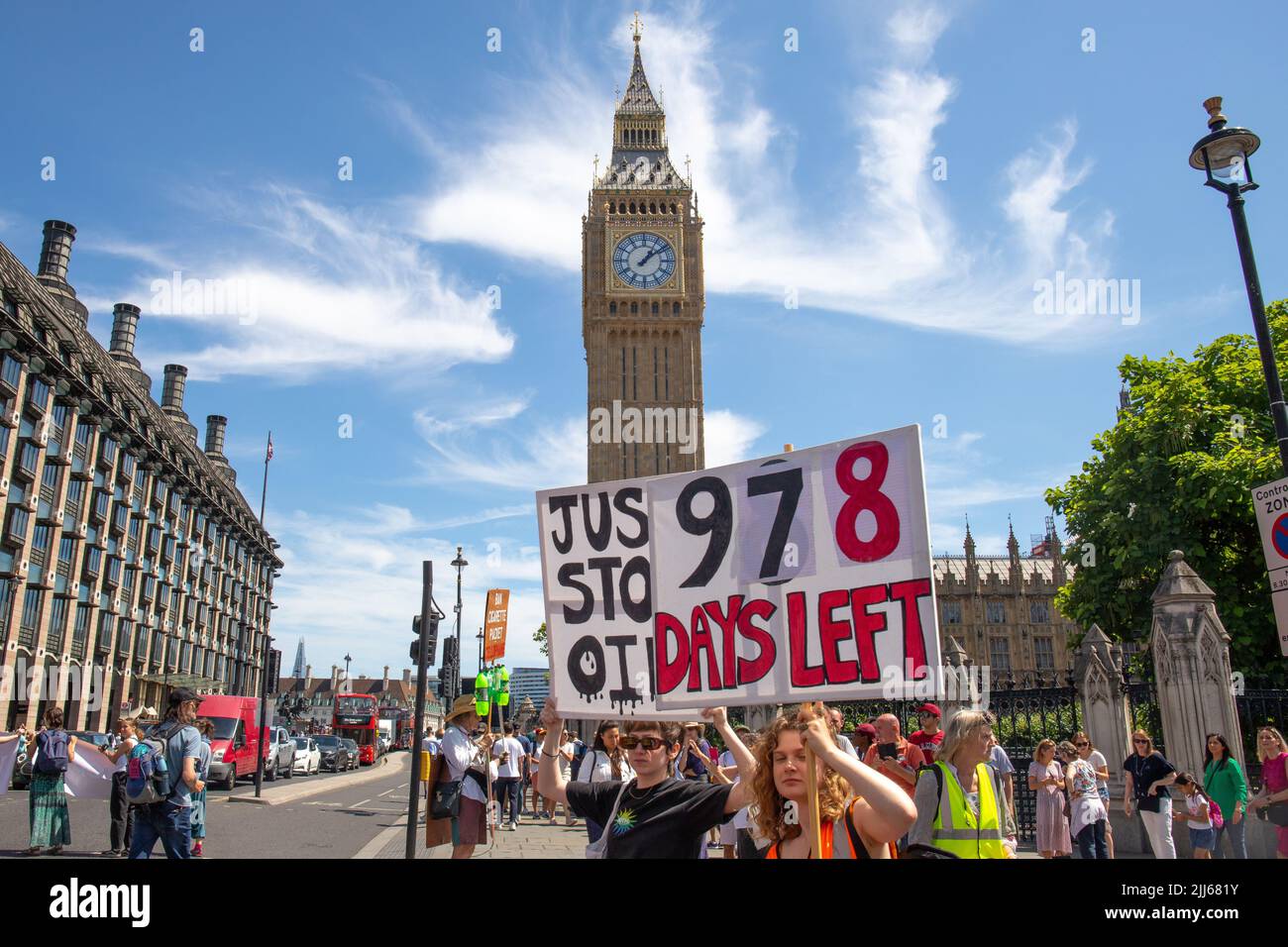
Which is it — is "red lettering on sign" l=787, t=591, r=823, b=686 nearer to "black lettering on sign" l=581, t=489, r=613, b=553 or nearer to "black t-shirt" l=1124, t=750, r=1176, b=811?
"black lettering on sign" l=581, t=489, r=613, b=553

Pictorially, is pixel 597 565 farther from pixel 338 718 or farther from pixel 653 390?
pixel 653 390

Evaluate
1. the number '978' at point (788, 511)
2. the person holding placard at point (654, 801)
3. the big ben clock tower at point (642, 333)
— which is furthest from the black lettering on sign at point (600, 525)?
the big ben clock tower at point (642, 333)

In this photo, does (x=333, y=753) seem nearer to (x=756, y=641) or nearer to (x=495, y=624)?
(x=495, y=624)

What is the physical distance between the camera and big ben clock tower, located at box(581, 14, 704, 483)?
77.0m

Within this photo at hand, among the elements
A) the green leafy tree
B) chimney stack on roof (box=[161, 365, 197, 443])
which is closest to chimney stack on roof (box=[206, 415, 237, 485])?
chimney stack on roof (box=[161, 365, 197, 443])

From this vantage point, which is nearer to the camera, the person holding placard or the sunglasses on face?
the person holding placard

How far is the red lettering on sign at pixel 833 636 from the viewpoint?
4.36 m

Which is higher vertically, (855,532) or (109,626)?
(109,626)

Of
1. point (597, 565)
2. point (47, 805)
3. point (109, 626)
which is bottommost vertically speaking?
point (47, 805)

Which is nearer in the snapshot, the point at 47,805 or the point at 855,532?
the point at 855,532

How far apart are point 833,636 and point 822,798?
1054 millimetres
